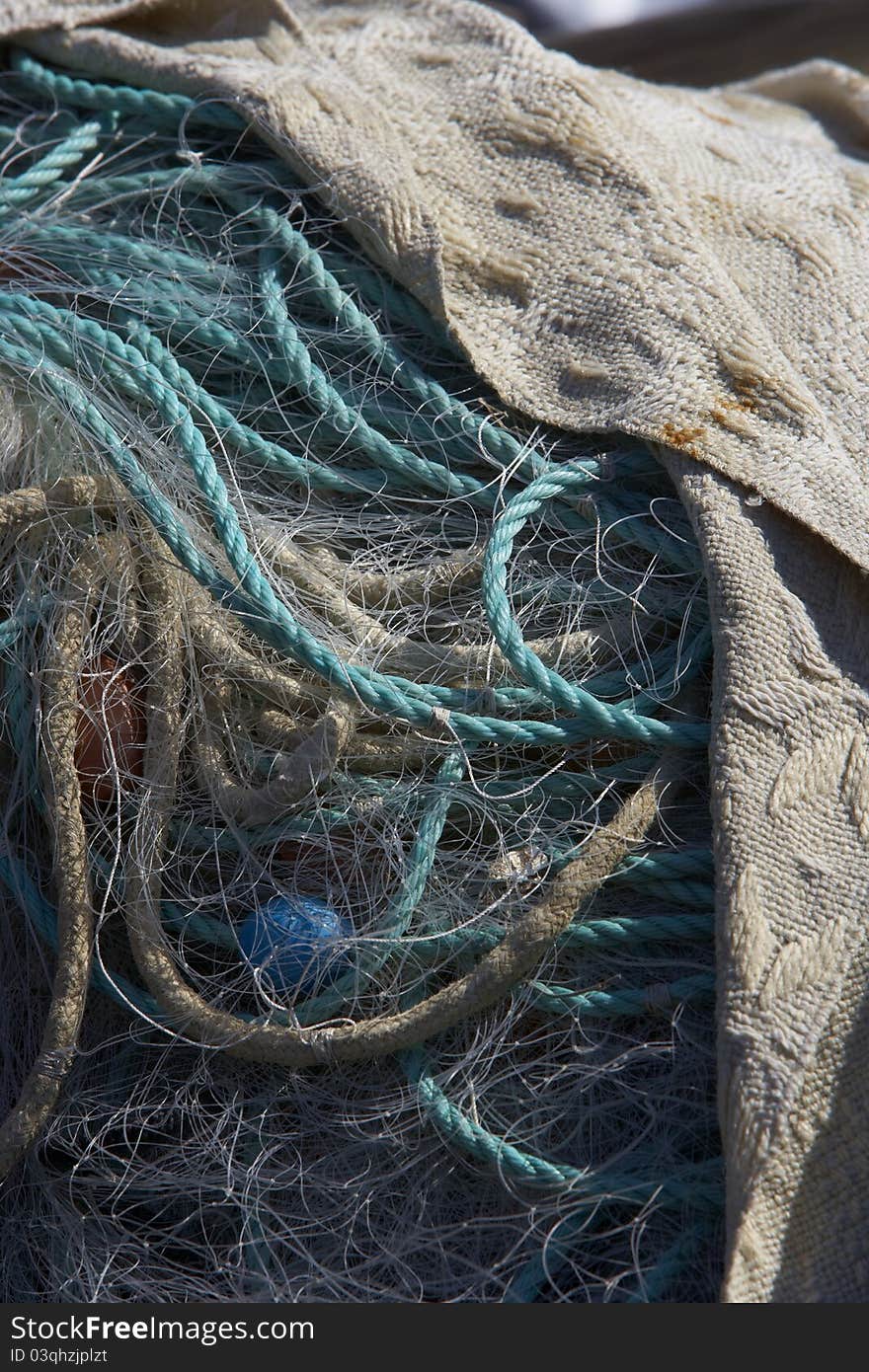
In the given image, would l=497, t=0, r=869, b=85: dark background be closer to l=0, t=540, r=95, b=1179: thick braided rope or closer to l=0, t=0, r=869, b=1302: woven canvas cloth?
l=0, t=0, r=869, b=1302: woven canvas cloth

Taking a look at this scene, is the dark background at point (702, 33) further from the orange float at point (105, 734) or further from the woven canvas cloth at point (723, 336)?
the orange float at point (105, 734)

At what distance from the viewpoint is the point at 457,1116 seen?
935 mm

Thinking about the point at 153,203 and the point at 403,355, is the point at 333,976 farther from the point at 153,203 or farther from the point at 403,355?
the point at 153,203

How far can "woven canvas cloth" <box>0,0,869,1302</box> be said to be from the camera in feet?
2.73

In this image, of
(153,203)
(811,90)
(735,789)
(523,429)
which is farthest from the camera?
(811,90)

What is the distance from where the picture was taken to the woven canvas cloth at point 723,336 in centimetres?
83

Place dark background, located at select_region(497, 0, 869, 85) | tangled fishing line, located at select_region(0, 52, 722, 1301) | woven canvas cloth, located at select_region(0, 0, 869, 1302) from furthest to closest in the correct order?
1. dark background, located at select_region(497, 0, 869, 85)
2. tangled fishing line, located at select_region(0, 52, 722, 1301)
3. woven canvas cloth, located at select_region(0, 0, 869, 1302)

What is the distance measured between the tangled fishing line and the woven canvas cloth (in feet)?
0.25

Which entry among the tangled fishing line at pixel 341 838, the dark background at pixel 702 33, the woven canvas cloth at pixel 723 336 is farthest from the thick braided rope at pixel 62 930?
the dark background at pixel 702 33

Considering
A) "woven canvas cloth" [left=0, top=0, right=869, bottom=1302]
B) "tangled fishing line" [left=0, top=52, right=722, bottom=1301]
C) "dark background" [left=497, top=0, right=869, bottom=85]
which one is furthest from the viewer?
"dark background" [left=497, top=0, right=869, bottom=85]

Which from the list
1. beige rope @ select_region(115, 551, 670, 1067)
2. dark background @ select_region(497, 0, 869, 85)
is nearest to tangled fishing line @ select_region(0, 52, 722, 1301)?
beige rope @ select_region(115, 551, 670, 1067)

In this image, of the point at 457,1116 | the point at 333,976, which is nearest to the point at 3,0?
the point at 333,976

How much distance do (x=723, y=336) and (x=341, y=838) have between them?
57cm

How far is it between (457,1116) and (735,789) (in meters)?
0.34
